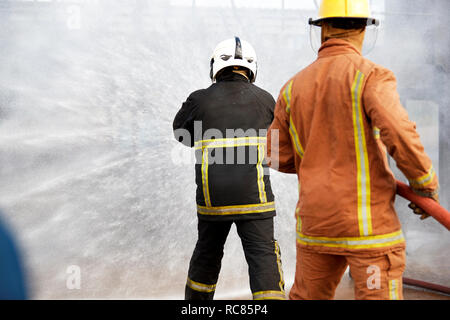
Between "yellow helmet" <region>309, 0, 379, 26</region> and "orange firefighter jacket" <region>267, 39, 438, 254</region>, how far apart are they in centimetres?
12

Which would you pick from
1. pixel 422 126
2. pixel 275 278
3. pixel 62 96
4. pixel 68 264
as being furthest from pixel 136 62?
pixel 422 126

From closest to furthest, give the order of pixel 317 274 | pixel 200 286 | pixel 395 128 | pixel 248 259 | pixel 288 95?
pixel 395 128 → pixel 317 274 → pixel 288 95 → pixel 248 259 → pixel 200 286

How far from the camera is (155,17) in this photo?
4.66 metres

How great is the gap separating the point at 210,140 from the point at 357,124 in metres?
1.16

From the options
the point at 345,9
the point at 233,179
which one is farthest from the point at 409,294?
the point at 345,9

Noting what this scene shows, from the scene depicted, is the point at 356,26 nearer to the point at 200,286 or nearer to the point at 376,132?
the point at 376,132

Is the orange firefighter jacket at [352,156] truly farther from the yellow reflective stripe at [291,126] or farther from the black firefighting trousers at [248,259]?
the black firefighting trousers at [248,259]

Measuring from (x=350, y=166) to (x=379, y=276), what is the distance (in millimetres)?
422

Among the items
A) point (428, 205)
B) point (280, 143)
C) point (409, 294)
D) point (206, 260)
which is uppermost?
point (280, 143)

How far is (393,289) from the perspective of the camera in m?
1.83

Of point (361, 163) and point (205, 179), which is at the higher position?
point (361, 163)

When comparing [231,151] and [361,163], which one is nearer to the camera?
[361,163]

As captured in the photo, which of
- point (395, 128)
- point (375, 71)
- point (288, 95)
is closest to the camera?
point (395, 128)

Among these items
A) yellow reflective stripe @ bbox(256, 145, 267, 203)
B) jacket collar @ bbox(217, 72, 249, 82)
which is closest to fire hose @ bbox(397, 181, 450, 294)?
yellow reflective stripe @ bbox(256, 145, 267, 203)
